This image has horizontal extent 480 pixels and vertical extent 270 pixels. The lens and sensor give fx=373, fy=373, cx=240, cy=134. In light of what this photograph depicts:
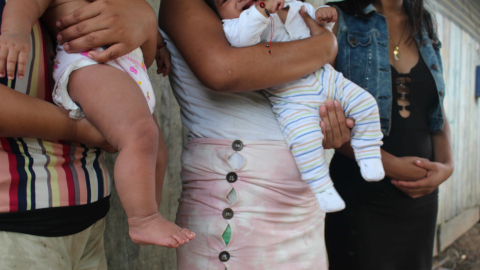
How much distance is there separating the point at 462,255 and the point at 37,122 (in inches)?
202

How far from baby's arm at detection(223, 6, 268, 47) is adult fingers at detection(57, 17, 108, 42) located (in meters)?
0.41

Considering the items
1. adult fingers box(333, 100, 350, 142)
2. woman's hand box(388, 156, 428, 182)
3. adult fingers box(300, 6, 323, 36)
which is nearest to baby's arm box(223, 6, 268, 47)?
adult fingers box(300, 6, 323, 36)

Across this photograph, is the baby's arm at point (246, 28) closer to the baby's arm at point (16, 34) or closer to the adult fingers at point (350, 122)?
the adult fingers at point (350, 122)

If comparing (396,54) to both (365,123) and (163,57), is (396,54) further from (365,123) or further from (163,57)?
(163,57)

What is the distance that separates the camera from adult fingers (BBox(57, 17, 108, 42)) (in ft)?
3.23

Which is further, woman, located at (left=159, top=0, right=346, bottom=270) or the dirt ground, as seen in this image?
the dirt ground

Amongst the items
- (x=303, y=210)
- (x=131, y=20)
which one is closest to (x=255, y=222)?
(x=303, y=210)

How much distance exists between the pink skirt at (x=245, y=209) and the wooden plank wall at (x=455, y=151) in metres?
0.74

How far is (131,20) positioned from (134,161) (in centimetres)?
41

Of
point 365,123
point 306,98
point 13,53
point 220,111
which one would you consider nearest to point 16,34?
point 13,53

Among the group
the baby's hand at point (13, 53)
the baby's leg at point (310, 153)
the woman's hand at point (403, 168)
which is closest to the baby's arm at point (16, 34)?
the baby's hand at point (13, 53)

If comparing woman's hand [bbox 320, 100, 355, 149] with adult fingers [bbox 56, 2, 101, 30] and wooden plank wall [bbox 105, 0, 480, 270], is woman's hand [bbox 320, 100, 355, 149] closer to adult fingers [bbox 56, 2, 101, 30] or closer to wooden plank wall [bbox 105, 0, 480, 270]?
adult fingers [bbox 56, 2, 101, 30]

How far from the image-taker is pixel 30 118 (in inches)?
32.7

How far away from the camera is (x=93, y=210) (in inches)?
39.4
